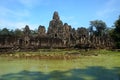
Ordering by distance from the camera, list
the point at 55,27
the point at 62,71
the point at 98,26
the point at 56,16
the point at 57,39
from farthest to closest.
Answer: the point at 98,26
the point at 56,16
the point at 55,27
the point at 57,39
the point at 62,71

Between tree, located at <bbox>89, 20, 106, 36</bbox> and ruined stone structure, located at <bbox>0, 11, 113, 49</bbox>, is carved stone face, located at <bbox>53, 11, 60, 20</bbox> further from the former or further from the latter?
tree, located at <bbox>89, 20, 106, 36</bbox>

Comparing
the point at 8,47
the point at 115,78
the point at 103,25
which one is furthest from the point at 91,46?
the point at 103,25

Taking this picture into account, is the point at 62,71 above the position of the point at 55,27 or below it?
below

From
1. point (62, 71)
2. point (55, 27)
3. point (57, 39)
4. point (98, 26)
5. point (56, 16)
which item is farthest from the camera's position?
point (98, 26)

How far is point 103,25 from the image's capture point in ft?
293

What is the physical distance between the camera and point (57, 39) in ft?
154

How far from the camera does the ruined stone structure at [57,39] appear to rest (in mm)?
43219

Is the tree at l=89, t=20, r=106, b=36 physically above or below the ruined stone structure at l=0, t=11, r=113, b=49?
above

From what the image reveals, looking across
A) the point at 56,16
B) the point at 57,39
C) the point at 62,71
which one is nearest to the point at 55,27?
the point at 56,16

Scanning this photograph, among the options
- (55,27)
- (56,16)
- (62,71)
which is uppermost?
(56,16)

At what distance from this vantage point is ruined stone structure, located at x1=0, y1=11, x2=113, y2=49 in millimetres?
43219

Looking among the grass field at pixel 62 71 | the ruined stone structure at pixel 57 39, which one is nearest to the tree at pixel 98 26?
the ruined stone structure at pixel 57 39

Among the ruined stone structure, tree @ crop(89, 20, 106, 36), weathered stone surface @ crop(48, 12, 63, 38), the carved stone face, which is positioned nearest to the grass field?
the ruined stone structure

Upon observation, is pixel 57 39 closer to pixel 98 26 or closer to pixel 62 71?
pixel 62 71
